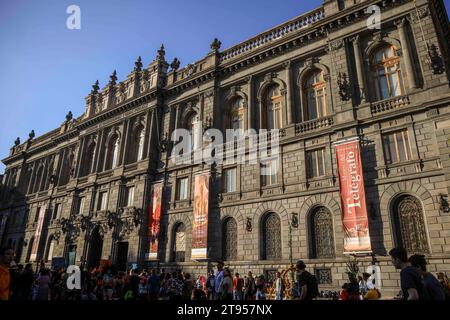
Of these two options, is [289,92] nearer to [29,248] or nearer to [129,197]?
[129,197]

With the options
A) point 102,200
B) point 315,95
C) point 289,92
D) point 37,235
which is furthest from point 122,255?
point 315,95

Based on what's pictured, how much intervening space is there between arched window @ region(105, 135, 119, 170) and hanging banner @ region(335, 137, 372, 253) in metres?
23.1

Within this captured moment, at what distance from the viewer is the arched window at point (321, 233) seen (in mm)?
18312

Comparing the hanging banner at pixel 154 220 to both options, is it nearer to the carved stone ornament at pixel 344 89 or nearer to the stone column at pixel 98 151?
the stone column at pixel 98 151

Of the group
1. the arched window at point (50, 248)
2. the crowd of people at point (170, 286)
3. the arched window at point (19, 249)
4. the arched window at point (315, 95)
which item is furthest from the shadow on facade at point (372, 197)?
the arched window at point (19, 249)

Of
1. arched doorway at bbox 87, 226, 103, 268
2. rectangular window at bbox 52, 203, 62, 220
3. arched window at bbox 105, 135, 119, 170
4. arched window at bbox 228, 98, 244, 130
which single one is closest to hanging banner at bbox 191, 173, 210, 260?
arched window at bbox 228, 98, 244, 130

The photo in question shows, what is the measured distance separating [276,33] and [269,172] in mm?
11148

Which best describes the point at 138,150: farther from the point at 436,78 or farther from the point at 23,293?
the point at 436,78

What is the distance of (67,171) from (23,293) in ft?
89.9

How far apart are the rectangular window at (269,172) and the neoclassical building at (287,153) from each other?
16 centimetres

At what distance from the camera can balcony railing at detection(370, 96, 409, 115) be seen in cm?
1798

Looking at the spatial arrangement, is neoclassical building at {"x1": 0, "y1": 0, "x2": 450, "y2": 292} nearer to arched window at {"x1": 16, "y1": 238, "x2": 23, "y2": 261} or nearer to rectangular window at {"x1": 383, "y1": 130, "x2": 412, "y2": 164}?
rectangular window at {"x1": 383, "y1": 130, "x2": 412, "y2": 164}

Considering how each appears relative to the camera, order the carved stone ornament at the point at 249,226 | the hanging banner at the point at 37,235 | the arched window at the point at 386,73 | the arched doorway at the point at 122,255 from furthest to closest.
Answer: the hanging banner at the point at 37,235 < the arched doorway at the point at 122,255 < the carved stone ornament at the point at 249,226 < the arched window at the point at 386,73

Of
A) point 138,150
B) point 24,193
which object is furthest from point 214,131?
point 24,193
